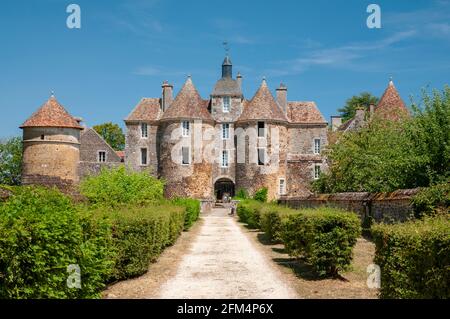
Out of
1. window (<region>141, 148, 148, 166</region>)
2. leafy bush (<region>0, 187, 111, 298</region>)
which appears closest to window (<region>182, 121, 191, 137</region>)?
window (<region>141, 148, 148, 166</region>)

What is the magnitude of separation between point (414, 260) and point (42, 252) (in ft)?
15.9

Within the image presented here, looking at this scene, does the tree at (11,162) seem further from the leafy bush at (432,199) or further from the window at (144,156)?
the leafy bush at (432,199)

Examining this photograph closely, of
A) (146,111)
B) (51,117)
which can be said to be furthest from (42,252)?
(146,111)

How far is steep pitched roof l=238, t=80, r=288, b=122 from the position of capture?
51219mm

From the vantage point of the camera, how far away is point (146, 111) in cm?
5456

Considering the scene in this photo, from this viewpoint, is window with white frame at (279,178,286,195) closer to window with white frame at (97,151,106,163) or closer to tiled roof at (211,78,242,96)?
tiled roof at (211,78,242,96)

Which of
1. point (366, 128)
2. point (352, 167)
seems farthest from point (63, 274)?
point (366, 128)

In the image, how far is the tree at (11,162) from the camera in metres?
69.0

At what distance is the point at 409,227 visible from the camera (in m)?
8.05

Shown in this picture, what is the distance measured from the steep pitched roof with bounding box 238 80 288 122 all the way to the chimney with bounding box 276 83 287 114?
6.56ft

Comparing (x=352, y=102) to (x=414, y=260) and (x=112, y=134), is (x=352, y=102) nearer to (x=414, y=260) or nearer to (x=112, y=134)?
(x=112, y=134)

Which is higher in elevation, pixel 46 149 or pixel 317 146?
pixel 317 146
